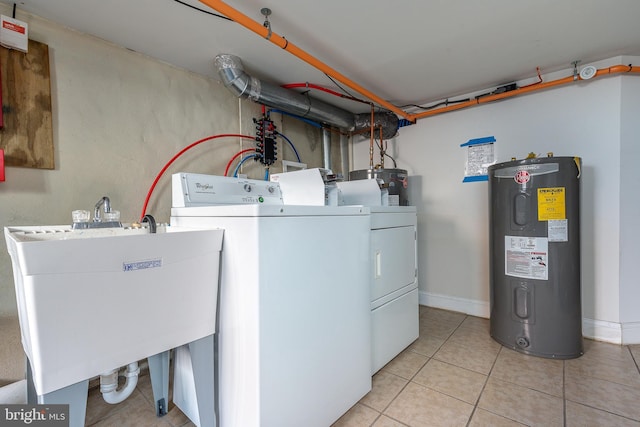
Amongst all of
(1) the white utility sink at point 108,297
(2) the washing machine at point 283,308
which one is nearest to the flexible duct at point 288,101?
(2) the washing machine at point 283,308

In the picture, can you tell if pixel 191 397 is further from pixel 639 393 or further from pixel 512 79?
pixel 512 79

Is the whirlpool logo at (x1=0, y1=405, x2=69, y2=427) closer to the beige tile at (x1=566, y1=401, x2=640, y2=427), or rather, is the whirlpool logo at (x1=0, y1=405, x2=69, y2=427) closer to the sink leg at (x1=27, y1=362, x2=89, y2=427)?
the sink leg at (x1=27, y1=362, x2=89, y2=427)

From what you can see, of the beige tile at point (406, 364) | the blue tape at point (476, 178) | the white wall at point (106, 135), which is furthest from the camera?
the blue tape at point (476, 178)

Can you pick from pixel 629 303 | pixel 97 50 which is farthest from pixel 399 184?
pixel 97 50

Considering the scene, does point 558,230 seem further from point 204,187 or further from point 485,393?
point 204,187

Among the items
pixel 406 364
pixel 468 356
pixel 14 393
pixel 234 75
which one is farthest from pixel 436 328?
pixel 14 393

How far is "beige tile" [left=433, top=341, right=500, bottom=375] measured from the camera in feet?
5.30

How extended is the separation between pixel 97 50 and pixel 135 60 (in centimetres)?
18

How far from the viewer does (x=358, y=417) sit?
1.24 meters

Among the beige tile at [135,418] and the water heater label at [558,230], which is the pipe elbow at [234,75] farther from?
the water heater label at [558,230]

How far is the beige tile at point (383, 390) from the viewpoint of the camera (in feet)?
4.36

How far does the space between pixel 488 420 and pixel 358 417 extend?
1.87 feet

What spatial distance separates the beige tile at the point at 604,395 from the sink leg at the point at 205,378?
1.66 meters

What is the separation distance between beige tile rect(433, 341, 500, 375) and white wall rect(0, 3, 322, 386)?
199cm
